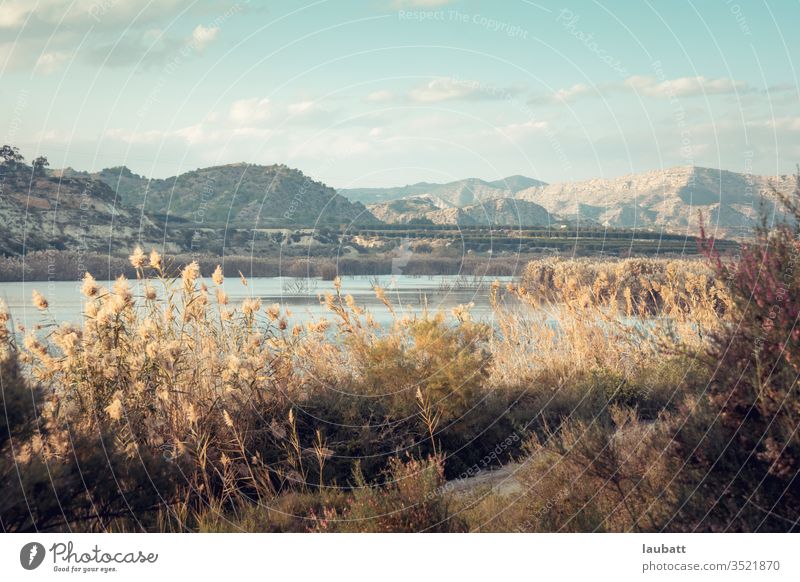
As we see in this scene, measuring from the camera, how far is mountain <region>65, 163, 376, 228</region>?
41.4 m

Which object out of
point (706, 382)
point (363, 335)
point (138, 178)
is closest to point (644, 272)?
point (363, 335)

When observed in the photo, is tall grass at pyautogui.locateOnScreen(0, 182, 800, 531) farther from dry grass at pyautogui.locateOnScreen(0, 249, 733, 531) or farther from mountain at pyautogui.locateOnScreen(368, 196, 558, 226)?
mountain at pyautogui.locateOnScreen(368, 196, 558, 226)

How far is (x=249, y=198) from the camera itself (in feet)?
157

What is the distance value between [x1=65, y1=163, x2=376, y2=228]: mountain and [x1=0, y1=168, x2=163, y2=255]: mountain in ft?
12.6

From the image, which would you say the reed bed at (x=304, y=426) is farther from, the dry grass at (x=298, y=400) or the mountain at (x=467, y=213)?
the mountain at (x=467, y=213)

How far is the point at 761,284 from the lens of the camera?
530 cm

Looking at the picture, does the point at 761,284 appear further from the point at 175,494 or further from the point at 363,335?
the point at 363,335

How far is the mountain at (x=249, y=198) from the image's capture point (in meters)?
41.4

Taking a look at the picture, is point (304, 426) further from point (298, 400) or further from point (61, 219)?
point (61, 219)

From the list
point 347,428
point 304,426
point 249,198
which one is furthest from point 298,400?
→ point 249,198
